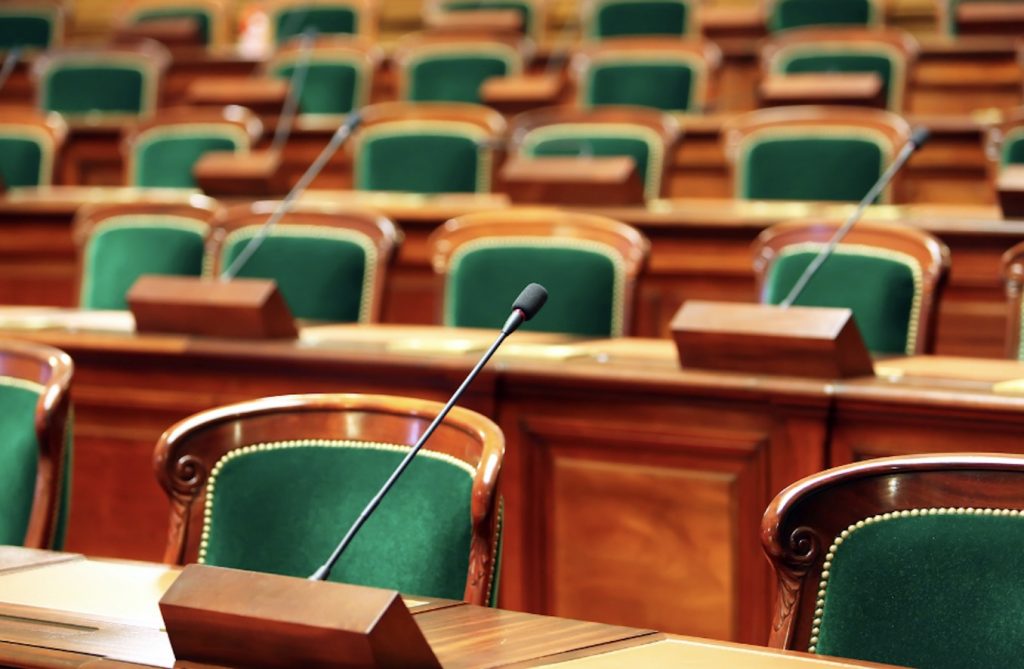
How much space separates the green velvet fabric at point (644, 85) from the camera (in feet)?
10.6

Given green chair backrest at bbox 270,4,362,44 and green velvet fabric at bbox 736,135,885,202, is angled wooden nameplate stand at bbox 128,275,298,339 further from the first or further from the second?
green chair backrest at bbox 270,4,362,44

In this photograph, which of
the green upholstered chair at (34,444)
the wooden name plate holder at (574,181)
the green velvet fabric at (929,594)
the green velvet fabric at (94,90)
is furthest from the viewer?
the green velvet fabric at (94,90)

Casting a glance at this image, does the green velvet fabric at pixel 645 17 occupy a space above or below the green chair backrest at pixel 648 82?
above

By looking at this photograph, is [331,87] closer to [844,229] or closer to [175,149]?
[175,149]

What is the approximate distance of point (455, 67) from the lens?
11.6 feet

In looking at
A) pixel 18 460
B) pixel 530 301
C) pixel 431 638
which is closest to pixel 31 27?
pixel 18 460

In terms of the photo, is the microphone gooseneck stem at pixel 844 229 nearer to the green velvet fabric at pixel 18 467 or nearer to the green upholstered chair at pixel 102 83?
the green velvet fabric at pixel 18 467

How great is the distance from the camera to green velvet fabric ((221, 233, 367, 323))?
1971 mm

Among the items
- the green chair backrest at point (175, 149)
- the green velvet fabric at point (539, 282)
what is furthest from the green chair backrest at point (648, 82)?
the green velvet fabric at point (539, 282)

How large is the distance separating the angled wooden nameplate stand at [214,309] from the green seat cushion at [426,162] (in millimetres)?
1058

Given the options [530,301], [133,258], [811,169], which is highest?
[530,301]

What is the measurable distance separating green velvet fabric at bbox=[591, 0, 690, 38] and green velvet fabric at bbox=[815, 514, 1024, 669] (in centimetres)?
317

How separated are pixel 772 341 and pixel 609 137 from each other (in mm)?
1298

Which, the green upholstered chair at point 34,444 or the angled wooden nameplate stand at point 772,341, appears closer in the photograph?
the green upholstered chair at point 34,444
